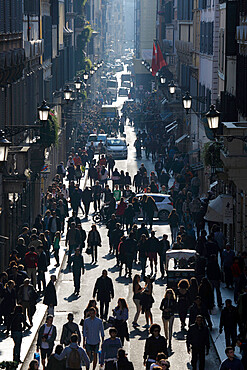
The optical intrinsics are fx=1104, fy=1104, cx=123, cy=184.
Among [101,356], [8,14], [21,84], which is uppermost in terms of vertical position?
[8,14]

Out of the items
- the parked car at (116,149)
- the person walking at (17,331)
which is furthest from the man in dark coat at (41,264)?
the parked car at (116,149)

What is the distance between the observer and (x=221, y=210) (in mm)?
33594

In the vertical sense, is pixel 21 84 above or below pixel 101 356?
above

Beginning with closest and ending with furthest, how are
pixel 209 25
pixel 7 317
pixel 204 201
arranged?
1. pixel 7 317
2. pixel 204 201
3. pixel 209 25

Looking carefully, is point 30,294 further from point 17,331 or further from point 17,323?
point 17,331

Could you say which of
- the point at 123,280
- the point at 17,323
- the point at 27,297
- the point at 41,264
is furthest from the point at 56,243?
the point at 17,323

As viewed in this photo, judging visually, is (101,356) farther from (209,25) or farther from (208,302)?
(209,25)

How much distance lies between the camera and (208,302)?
24.7m

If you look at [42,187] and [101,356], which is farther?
[42,187]

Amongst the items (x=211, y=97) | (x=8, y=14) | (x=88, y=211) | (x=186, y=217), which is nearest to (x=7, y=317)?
(x=8, y=14)

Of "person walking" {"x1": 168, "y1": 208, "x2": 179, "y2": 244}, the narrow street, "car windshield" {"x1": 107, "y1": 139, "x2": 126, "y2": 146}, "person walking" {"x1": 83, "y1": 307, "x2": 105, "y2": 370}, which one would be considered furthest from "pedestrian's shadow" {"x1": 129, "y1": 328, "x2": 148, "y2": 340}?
"car windshield" {"x1": 107, "y1": 139, "x2": 126, "y2": 146}

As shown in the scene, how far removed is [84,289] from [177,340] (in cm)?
610

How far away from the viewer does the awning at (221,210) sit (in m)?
33.3

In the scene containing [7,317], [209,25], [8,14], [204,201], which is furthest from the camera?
[209,25]
